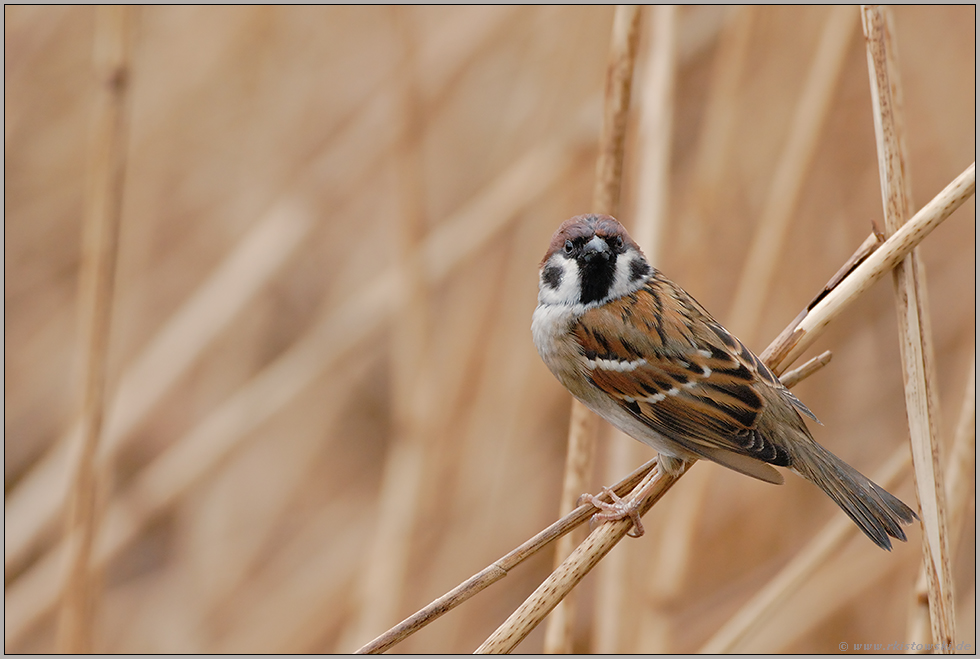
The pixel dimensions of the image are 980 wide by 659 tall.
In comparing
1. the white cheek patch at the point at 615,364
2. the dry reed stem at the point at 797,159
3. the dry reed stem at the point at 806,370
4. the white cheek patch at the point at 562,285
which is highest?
the dry reed stem at the point at 797,159

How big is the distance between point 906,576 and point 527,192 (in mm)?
1862

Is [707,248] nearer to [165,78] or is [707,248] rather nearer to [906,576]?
[906,576]

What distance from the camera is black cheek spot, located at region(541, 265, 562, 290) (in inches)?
85.7

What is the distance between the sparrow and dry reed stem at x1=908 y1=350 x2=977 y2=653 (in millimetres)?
166

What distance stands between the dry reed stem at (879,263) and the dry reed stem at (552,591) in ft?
1.84

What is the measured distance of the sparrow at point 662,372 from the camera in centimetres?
188

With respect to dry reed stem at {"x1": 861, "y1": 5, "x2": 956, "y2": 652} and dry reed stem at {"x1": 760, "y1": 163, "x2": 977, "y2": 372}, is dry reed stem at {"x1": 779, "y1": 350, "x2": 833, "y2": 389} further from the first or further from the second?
dry reed stem at {"x1": 861, "y1": 5, "x2": 956, "y2": 652}

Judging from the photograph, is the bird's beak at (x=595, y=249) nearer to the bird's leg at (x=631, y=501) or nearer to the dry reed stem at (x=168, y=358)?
the bird's leg at (x=631, y=501)

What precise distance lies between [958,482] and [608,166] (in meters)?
1.07

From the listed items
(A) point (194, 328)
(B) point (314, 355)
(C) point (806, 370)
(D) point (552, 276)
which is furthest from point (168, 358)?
(C) point (806, 370)

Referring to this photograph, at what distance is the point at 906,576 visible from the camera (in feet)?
9.27

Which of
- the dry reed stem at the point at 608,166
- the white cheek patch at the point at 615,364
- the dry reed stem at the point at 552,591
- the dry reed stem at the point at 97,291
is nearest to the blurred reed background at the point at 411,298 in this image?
the dry reed stem at the point at 97,291

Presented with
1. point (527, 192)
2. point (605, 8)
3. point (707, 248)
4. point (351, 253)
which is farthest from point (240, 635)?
point (605, 8)

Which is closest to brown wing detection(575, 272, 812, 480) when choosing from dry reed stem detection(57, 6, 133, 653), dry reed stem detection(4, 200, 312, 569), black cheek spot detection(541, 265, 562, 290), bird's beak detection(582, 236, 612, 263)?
black cheek spot detection(541, 265, 562, 290)
